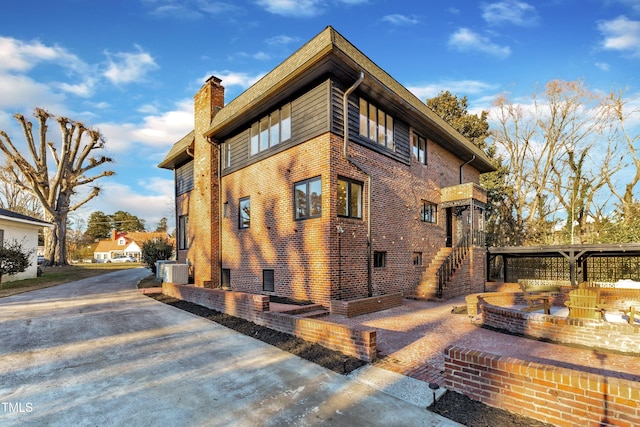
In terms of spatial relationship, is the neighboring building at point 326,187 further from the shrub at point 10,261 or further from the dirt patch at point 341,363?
the shrub at point 10,261

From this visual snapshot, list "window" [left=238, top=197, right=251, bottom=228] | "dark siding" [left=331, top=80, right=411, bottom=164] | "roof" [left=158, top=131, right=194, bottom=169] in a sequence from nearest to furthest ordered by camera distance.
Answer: "dark siding" [left=331, top=80, right=411, bottom=164]
"window" [left=238, top=197, right=251, bottom=228]
"roof" [left=158, top=131, right=194, bottom=169]

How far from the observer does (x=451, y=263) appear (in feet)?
41.7

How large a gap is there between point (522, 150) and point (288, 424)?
1175 inches

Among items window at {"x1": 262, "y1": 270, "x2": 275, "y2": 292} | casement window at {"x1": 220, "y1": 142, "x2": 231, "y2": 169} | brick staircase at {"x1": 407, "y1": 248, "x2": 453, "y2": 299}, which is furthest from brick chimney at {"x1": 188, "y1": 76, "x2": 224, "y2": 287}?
brick staircase at {"x1": 407, "y1": 248, "x2": 453, "y2": 299}

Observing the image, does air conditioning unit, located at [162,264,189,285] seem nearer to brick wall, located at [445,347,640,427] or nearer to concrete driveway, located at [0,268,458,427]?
concrete driveway, located at [0,268,458,427]

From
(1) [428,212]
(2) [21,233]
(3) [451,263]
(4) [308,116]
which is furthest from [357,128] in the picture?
(2) [21,233]

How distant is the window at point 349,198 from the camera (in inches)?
372

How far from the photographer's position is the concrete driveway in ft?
11.6

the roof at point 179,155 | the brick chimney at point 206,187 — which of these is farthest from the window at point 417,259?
the roof at point 179,155

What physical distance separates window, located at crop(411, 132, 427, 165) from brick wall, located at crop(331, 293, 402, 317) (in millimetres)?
6303

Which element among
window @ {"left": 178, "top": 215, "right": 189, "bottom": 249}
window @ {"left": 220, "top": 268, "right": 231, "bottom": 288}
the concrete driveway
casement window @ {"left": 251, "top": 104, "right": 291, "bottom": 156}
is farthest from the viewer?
window @ {"left": 178, "top": 215, "right": 189, "bottom": 249}

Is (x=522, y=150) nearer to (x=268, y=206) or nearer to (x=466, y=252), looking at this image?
(x=466, y=252)

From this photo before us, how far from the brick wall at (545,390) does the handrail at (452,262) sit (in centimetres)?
811

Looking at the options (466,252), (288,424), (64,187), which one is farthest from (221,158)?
(64,187)
